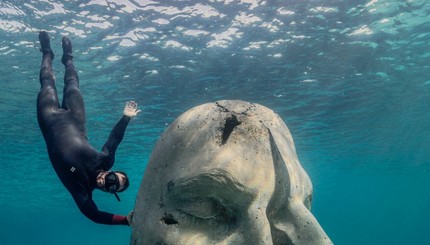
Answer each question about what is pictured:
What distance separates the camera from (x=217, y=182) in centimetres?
360

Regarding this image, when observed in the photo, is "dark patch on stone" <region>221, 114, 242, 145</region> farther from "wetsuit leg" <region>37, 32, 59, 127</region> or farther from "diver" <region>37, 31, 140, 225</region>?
"wetsuit leg" <region>37, 32, 59, 127</region>

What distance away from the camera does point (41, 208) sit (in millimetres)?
65562

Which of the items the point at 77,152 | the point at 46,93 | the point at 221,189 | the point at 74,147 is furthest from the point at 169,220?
the point at 46,93

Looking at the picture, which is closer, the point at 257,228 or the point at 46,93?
the point at 257,228

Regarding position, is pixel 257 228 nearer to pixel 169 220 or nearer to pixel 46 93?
pixel 169 220

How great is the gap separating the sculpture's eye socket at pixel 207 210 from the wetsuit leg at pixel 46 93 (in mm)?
5818

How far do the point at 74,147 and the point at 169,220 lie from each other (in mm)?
4072

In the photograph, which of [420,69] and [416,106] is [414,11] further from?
[416,106]

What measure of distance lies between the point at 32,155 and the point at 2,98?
1276 cm

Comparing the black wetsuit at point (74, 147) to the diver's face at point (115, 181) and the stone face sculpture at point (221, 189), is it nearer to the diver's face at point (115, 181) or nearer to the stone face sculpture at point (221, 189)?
the diver's face at point (115, 181)

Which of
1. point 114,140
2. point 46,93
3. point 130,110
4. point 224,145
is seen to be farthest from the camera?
point 46,93

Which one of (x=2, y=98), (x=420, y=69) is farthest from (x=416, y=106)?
(x=2, y=98)

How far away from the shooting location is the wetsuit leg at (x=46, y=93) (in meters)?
8.16

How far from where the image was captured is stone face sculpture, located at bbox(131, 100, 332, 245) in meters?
3.61
